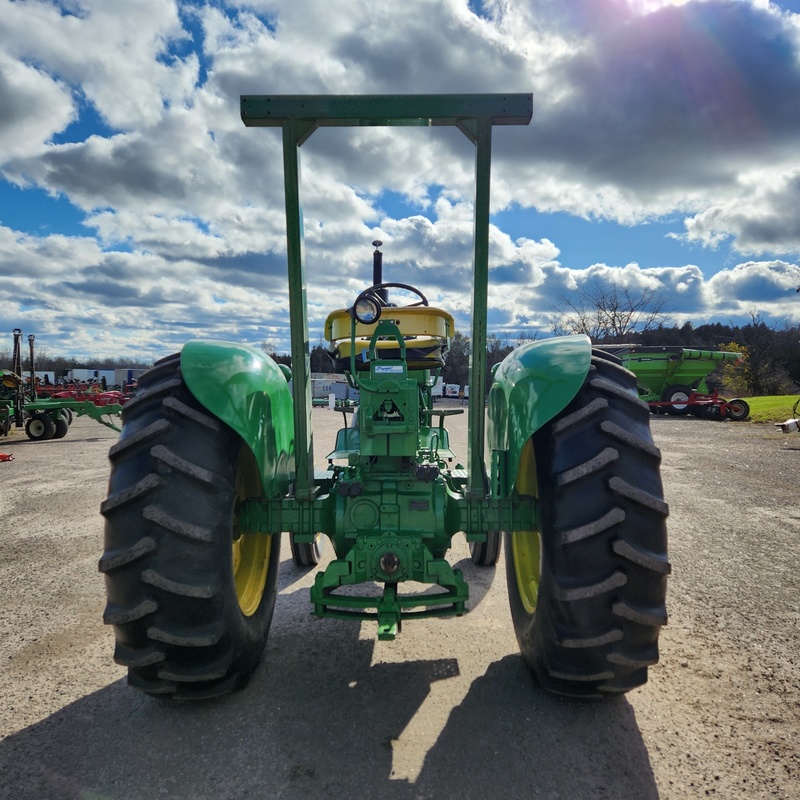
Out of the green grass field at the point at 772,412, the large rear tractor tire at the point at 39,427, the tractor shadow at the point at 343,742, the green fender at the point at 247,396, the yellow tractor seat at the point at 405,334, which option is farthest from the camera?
the green grass field at the point at 772,412

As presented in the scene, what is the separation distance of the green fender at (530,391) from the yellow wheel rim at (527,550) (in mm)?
118

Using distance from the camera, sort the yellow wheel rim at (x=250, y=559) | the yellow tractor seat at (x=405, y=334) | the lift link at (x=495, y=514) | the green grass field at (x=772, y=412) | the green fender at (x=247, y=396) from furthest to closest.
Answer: the green grass field at (x=772, y=412) → the yellow tractor seat at (x=405, y=334) → the yellow wheel rim at (x=250, y=559) → the lift link at (x=495, y=514) → the green fender at (x=247, y=396)

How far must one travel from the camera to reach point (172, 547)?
6.92 feet

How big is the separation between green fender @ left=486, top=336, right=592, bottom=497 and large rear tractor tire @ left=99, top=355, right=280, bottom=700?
3.83 feet

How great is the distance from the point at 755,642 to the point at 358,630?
2.20 meters

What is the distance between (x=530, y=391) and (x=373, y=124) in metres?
1.33

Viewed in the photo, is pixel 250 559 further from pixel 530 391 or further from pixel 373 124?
pixel 373 124

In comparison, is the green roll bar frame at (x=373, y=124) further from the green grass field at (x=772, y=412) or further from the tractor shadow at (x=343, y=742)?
the green grass field at (x=772, y=412)

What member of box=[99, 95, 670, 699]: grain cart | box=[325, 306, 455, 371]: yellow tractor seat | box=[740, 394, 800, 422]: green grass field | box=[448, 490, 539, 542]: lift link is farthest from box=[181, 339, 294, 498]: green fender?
box=[740, 394, 800, 422]: green grass field

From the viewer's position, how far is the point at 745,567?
4.55m

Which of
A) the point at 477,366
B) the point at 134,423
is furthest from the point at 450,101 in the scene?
the point at 134,423

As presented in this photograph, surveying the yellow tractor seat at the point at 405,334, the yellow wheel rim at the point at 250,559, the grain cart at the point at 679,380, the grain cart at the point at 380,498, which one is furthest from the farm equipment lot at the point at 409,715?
the grain cart at the point at 679,380

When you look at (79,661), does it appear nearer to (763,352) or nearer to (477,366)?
(477,366)

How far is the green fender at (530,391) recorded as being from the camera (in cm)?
232
